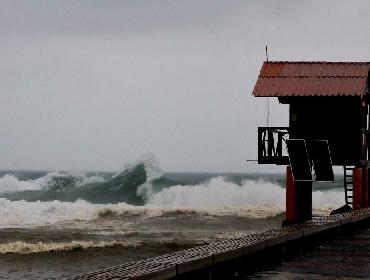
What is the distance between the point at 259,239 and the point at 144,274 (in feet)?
16.7

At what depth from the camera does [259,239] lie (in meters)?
14.8

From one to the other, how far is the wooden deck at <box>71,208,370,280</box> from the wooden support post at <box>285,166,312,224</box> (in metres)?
6.70

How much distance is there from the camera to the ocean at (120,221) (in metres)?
25.4

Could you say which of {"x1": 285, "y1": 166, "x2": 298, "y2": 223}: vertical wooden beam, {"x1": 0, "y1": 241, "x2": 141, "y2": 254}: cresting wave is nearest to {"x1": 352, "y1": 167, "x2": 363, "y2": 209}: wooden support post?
{"x1": 285, "y1": 166, "x2": 298, "y2": 223}: vertical wooden beam

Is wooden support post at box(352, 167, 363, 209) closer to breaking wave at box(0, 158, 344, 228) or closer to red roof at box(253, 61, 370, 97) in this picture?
red roof at box(253, 61, 370, 97)

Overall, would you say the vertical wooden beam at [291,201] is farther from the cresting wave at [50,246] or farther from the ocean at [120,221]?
the cresting wave at [50,246]

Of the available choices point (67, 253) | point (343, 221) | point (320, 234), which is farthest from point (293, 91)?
point (67, 253)

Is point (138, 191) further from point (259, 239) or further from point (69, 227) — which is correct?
point (259, 239)

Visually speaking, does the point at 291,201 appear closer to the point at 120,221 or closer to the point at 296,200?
the point at 296,200

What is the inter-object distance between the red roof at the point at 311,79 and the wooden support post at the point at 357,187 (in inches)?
152

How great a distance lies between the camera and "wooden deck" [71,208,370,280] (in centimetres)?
1034

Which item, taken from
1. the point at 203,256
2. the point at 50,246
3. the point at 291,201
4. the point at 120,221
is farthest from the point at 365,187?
the point at 120,221

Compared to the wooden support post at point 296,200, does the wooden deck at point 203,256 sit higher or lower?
lower

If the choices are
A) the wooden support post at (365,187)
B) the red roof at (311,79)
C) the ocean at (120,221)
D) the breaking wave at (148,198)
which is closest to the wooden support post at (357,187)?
the wooden support post at (365,187)
